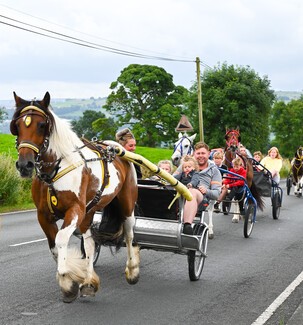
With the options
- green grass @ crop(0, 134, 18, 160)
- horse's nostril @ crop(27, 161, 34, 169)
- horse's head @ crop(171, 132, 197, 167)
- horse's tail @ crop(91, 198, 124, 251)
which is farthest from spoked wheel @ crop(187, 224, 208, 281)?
green grass @ crop(0, 134, 18, 160)

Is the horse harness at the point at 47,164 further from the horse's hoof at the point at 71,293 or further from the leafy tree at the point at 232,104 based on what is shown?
the leafy tree at the point at 232,104

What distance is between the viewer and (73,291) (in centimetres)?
723

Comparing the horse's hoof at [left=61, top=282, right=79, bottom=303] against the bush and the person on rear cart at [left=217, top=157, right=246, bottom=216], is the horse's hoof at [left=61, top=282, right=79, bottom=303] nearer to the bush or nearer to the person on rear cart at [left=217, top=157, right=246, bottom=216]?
the person on rear cart at [left=217, top=157, right=246, bottom=216]

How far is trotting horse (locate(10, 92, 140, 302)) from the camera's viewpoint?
6941 millimetres

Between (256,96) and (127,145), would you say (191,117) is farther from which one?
(127,145)

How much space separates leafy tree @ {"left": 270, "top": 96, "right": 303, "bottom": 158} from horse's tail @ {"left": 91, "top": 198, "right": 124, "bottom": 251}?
8026cm

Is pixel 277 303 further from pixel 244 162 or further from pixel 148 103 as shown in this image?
pixel 148 103

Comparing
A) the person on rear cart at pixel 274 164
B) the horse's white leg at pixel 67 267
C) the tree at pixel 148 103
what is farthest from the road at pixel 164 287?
the tree at pixel 148 103

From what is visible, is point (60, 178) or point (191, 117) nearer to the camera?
point (60, 178)

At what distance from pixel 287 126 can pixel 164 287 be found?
3314 inches

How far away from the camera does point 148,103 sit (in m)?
71.2

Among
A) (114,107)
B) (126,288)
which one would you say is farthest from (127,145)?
(114,107)

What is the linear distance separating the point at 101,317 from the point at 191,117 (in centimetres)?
4471

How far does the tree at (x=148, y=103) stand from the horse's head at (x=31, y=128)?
59.8m
